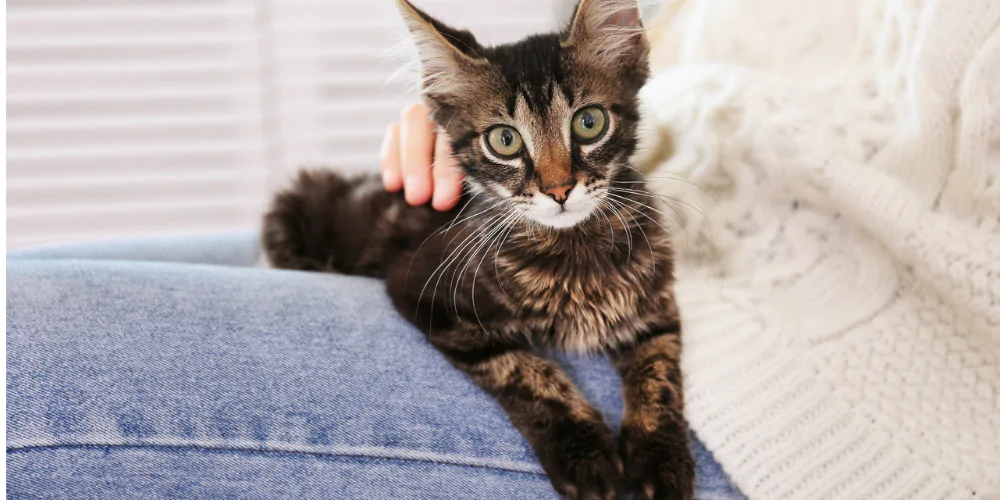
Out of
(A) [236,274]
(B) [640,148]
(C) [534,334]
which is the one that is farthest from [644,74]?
(A) [236,274]

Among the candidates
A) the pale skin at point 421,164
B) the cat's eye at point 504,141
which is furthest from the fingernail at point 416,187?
the cat's eye at point 504,141

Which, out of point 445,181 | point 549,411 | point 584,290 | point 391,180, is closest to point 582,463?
point 549,411

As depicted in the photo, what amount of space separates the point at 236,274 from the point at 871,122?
3.47 feet

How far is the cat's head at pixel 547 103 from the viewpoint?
103 cm

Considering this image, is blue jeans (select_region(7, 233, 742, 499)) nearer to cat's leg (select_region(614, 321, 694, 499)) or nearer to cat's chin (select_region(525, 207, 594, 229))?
cat's leg (select_region(614, 321, 694, 499))

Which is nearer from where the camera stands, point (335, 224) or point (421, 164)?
point (421, 164)

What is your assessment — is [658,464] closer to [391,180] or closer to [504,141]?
[504,141]

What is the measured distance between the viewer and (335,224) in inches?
61.8

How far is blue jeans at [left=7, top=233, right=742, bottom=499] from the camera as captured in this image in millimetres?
765

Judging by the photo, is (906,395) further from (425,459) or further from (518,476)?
(425,459)

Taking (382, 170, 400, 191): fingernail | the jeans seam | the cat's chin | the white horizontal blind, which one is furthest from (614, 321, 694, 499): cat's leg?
the white horizontal blind

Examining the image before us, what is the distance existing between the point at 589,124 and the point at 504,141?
0.14 meters

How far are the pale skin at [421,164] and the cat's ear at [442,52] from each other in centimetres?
10

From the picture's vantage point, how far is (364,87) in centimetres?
275
